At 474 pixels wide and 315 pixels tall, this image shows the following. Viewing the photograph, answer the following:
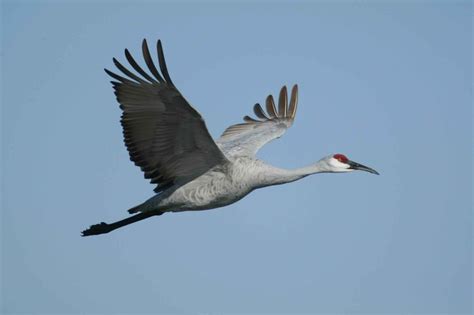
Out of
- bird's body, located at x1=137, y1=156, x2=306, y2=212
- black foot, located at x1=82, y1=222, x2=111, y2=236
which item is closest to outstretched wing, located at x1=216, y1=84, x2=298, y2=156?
bird's body, located at x1=137, y1=156, x2=306, y2=212

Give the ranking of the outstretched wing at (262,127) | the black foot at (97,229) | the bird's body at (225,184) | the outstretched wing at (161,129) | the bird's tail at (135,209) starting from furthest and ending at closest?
the outstretched wing at (262,127) → the black foot at (97,229) → the bird's tail at (135,209) → the bird's body at (225,184) → the outstretched wing at (161,129)

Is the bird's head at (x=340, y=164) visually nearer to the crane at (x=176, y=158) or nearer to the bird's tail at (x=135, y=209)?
the crane at (x=176, y=158)

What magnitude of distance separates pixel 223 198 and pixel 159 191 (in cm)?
86

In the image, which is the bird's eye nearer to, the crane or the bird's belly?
the crane

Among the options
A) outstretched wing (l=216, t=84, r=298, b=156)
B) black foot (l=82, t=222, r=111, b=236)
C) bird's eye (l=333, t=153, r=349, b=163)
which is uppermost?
outstretched wing (l=216, t=84, r=298, b=156)

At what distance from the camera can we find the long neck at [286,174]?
10008 millimetres

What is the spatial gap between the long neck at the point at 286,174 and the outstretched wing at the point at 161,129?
0.59 meters

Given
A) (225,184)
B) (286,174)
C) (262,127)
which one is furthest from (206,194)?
(262,127)

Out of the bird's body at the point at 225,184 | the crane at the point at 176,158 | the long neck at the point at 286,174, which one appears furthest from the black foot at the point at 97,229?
the long neck at the point at 286,174

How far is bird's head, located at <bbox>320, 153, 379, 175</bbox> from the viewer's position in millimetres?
10328

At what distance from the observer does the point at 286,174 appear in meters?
10.1

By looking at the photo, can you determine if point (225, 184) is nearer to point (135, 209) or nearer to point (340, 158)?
point (135, 209)

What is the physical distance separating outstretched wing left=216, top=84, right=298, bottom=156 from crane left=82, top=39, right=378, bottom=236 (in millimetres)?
612

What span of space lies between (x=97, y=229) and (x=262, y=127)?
2959mm
